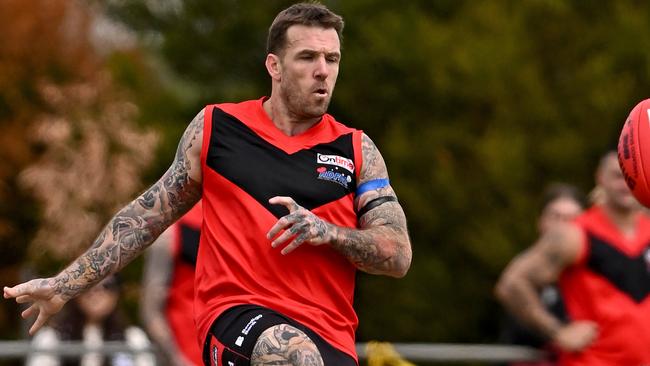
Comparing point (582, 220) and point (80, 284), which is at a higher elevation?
point (582, 220)

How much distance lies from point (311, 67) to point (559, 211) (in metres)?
4.46

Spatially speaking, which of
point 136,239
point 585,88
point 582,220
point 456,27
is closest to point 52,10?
point 456,27

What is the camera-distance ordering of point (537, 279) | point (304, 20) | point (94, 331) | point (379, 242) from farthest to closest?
point (94, 331), point (537, 279), point (304, 20), point (379, 242)

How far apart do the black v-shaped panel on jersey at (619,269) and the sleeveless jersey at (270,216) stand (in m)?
3.14

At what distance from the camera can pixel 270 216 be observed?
6516mm

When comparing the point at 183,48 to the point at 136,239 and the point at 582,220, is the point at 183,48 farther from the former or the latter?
the point at 136,239

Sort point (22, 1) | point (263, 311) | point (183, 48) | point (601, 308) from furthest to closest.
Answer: point (22, 1), point (183, 48), point (601, 308), point (263, 311)

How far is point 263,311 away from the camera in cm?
639

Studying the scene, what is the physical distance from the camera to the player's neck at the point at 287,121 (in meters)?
6.78

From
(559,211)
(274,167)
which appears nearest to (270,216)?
(274,167)

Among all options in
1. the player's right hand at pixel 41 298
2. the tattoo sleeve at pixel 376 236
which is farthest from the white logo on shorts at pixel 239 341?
the player's right hand at pixel 41 298

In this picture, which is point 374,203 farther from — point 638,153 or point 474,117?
point 474,117

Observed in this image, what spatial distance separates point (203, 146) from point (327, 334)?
95 centimetres

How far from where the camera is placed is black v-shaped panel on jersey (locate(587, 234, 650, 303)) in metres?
9.48
